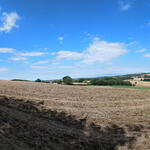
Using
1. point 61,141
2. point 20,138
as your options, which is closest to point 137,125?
point 61,141

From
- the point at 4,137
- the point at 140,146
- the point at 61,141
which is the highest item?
the point at 4,137

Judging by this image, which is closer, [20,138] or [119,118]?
[20,138]

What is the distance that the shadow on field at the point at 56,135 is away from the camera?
3749mm

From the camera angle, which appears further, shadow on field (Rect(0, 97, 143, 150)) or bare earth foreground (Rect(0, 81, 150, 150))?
bare earth foreground (Rect(0, 81, 150, 150))

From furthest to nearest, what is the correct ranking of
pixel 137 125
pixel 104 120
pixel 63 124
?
1. pixel 104 120
2. pixel 137 125
3. pixel 63 124

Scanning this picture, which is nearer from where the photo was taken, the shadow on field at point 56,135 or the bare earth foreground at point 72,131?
the shadow on field at point 56,135

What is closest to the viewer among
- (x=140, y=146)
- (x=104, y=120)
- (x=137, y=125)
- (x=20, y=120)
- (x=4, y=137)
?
(x=4, y=137)

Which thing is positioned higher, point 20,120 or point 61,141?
point 20,120

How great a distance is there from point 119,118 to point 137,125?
94 cm

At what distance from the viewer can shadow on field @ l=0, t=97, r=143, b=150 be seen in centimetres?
375

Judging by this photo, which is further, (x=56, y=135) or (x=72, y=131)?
(x=72, y=131)

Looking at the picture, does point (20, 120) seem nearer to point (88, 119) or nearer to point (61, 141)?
point (61, 141)

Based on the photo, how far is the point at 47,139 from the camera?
4113mm

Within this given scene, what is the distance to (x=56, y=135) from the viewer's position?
173 inches
